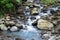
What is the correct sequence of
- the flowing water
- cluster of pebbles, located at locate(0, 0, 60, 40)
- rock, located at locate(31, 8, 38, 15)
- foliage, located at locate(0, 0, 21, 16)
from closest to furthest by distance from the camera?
the flowing water < cluster of pebbles, located at locate(0, 0, 60, 40) < foliage, located at locate(0, 0, 21, 16) < rock, located at locate(31, 8, 38, 15)

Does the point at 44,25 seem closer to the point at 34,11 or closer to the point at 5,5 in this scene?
the point at 34,11

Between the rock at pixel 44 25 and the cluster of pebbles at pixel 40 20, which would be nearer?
the cluster of pebbles at pixel 40 20

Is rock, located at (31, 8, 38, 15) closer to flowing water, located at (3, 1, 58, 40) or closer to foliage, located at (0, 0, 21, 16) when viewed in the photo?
flowing water, located at (3, 1, 58, 40)

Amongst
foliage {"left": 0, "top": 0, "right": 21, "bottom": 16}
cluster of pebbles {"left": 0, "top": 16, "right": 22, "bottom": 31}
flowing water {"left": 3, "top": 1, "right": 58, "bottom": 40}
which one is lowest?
flowing water {"left": 3, "top": 1, "right": 58, "bottom": 40}

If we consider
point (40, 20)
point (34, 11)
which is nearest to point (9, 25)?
point (40, 20)

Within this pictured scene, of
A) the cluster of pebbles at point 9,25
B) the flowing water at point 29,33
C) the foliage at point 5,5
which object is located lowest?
the flowing water at point 29,33

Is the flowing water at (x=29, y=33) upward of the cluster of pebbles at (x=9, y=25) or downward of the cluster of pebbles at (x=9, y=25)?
downward

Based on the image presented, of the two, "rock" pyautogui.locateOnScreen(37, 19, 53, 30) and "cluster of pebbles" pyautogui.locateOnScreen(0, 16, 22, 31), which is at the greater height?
"cluster of pebbles" pyautogui.locateOnScreen(0, 16, 22, 31)

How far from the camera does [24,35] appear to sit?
29.8ft

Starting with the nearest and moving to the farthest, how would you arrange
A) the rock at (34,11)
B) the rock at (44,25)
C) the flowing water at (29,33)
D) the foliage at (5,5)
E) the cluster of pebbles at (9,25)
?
1. the flowing water at (29,33)
2. the cluster of pebbles at (9,25)
3. the rock at (44,25)
4. the foliage at (5,5)
5. the rock at (34,11)

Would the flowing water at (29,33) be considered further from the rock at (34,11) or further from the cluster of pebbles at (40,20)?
the rock at (34,11)

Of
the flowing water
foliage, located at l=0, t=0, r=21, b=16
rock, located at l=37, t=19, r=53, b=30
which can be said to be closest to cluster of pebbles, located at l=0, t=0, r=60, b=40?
rock, located at l=37, t=19, r=53, b=30

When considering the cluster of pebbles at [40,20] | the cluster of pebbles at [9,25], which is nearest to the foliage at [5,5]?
the cluster of pebbles at [40,20]

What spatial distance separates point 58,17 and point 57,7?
2.18 metres
